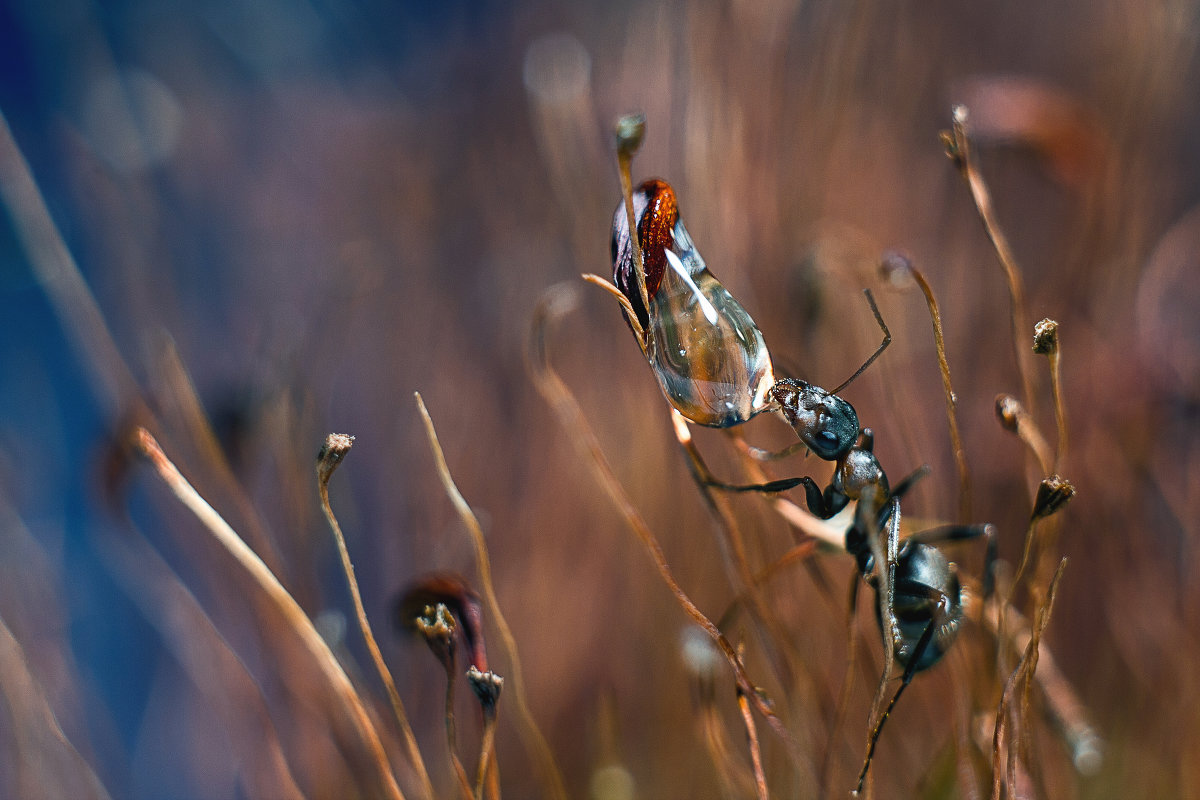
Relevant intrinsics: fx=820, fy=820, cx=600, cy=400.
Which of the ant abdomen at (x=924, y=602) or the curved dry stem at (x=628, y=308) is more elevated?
the curved dry stem at (x=628, y=308)

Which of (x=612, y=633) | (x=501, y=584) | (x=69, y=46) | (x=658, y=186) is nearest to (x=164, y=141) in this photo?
(x=69, y=46)

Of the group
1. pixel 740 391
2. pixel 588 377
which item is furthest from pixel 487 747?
pixel 588 377

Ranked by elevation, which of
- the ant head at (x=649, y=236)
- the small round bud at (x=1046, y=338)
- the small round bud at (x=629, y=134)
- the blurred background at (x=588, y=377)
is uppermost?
the small round bud at (x=629, y=134)

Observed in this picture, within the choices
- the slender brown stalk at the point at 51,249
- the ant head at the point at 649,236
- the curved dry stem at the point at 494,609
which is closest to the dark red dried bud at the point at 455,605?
the curved dry stem at the point at 494,609

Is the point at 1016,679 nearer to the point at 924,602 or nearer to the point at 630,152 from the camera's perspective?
the point at 924,602

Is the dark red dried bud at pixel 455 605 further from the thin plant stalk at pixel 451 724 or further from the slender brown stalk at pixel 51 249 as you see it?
the slender brown stalk at pixel 51 249

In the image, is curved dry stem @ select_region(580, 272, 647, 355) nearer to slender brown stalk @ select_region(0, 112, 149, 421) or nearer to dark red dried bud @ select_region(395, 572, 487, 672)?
dark red dried bud @ select_region(395, 572, 487, 672)
